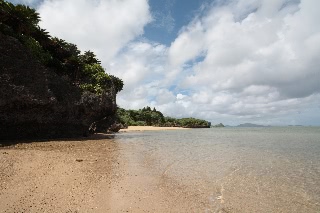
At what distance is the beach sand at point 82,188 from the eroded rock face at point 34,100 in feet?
22.5

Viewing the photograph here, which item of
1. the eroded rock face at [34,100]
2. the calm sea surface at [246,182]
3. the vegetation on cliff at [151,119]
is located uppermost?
the vegetation on cliff at [151,119]

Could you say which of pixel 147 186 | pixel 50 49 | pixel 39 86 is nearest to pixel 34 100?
pixel 39 86

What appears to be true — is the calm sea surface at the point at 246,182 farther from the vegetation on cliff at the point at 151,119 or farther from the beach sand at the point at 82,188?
the vegetation on cliff at the point at 151,119

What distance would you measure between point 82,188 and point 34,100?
11.8 metres

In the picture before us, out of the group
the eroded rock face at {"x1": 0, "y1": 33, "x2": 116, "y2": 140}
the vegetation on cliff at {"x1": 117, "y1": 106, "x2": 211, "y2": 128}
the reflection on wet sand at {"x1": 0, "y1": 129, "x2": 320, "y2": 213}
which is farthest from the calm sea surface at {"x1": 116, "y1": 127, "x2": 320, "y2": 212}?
the vegetation on cliff at {"x1": 117, "y1": 106, "x2": 211, "y2": 128}

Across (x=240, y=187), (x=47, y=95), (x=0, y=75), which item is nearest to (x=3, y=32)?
(x=0, y=75)

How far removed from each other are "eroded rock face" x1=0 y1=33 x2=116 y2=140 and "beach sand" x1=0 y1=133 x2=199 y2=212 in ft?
22.5

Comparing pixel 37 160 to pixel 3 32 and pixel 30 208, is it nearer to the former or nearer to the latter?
pixel 30 208

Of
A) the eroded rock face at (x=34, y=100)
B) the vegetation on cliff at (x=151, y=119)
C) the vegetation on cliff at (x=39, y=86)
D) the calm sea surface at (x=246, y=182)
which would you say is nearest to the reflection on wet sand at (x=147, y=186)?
the calm sea surface at (x=246, y=182)

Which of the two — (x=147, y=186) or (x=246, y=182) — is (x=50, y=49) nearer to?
(x=147, y=186)

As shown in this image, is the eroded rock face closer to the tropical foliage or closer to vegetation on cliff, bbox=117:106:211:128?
the tropical foliage

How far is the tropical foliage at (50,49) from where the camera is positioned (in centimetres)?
1650

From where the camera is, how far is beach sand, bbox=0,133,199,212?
534 centimetres

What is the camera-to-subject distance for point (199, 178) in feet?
28.2
